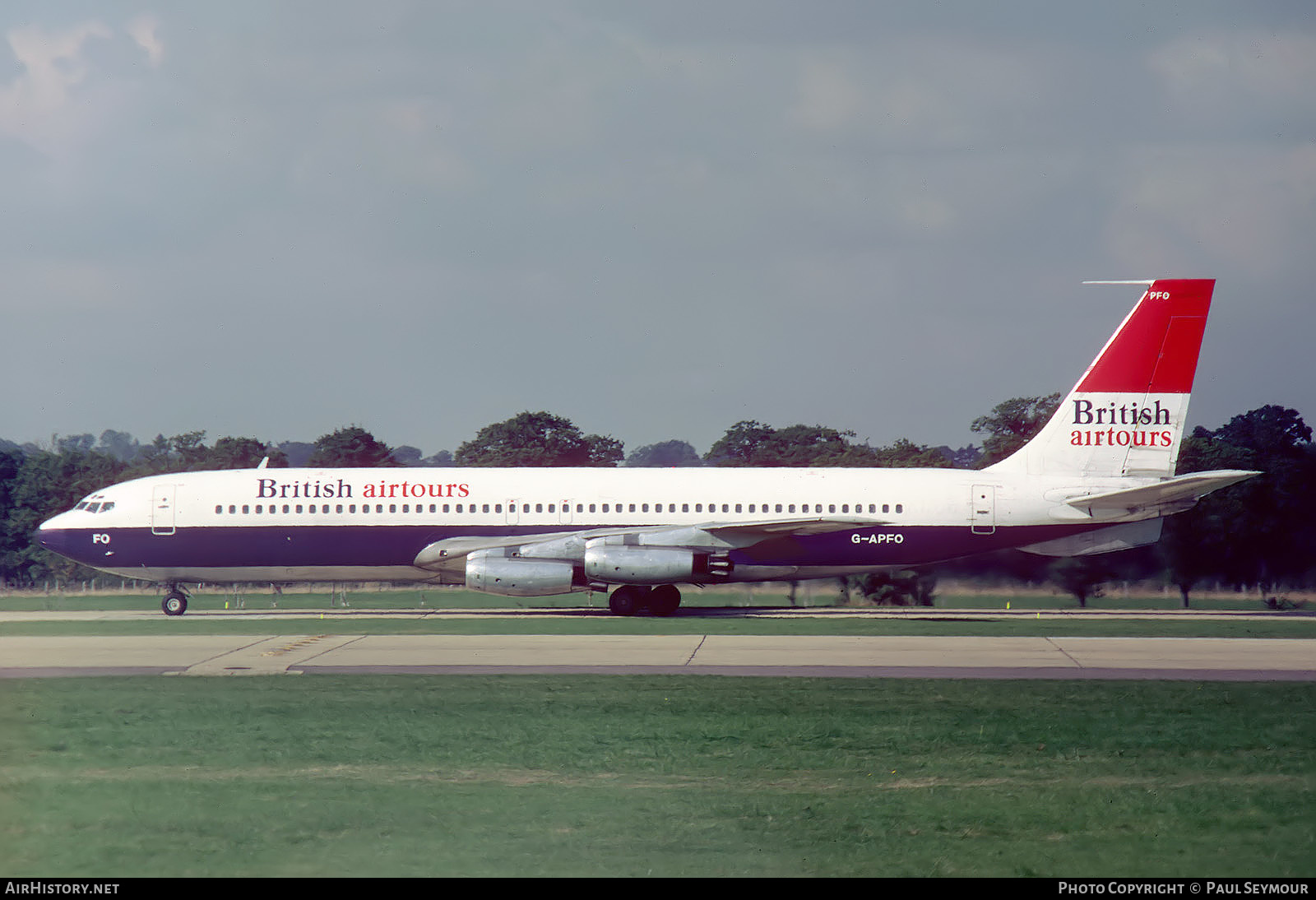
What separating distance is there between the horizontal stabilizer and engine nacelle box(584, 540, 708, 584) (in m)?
10.9

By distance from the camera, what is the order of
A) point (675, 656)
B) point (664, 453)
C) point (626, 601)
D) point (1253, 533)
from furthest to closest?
point (664, 453) < point (1253, 533) < point (626, 601) < point (675, 656)

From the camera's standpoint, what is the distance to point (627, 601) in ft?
118

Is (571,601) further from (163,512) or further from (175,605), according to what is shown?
(163,512)

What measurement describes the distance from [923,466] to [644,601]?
21.1 m

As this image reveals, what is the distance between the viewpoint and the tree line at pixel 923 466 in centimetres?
4128

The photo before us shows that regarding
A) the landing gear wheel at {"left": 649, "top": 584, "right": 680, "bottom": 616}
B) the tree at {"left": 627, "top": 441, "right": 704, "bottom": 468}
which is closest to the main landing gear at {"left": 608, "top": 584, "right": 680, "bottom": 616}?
the landing gear wheel at {"left": 649, "top": 584, "right": 680, "bottom": 616}

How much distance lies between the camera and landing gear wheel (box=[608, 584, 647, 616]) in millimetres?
35812

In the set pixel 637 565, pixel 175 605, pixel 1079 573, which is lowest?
pixel 175 605

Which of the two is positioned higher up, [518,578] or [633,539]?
[633,539]

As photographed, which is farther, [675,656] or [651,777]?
[675,656]

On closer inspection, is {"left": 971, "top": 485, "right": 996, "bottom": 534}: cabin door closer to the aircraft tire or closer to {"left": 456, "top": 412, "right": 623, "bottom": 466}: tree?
the aircraft tire

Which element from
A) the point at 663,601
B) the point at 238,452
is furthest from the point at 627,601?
the point at 238,452

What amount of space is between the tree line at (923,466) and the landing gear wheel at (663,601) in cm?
867

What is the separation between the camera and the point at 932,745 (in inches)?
569
